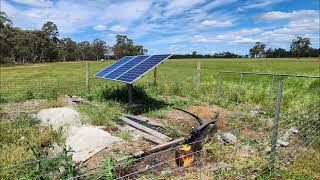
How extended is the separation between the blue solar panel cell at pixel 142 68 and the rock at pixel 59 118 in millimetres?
2134

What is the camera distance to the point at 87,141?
7383 millimetres

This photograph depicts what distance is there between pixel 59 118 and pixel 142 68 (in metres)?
3.48

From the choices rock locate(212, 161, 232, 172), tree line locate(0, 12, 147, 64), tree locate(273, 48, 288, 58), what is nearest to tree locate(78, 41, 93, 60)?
tree line locate(0, 12, 147, 64)

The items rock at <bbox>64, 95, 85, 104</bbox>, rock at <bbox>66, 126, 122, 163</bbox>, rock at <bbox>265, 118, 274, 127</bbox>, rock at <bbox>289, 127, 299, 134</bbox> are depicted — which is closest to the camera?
rock at <bbox>66, 126, 122, 163</bbox>

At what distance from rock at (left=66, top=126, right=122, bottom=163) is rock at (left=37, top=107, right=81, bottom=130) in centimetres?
101

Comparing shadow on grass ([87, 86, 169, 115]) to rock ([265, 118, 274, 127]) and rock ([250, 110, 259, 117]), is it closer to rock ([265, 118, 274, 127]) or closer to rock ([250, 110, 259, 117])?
rock ([250, 110, 259, 117])

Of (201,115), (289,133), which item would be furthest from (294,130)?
(201,115)

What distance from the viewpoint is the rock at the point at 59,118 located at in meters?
9.22

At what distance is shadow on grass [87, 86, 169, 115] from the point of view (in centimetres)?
1197

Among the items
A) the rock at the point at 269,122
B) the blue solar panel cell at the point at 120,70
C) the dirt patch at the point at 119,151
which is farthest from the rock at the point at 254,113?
the blue solar panel cell at the point at 120,70

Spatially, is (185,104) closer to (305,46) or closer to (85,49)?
(85,49)

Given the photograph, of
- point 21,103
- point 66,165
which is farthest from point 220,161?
point 21,103

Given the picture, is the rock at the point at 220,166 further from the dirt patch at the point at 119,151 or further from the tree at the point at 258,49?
the tree at the point at 258,49

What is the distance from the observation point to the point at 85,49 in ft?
414
